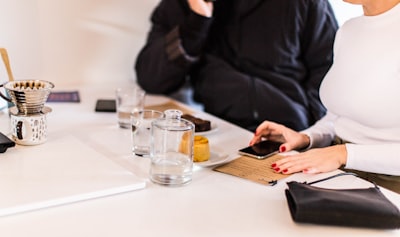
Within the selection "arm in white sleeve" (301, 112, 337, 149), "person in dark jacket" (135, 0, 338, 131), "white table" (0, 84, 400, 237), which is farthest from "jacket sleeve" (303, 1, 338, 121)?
"white table" (0, 84, 400, 237)

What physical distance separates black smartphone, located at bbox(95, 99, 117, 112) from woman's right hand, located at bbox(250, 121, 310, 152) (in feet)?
1.56

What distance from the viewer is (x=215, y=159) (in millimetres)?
1094

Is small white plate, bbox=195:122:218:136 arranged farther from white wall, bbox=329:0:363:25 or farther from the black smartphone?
white wall, bbox=329:0:363:25

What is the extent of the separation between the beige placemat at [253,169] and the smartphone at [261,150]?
1 cm

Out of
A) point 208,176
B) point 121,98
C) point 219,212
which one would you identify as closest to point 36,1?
point 121,98

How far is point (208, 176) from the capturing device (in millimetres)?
1021

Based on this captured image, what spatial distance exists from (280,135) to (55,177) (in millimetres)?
578

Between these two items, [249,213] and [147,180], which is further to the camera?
[147,180]

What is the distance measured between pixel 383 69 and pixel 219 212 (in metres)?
0.56

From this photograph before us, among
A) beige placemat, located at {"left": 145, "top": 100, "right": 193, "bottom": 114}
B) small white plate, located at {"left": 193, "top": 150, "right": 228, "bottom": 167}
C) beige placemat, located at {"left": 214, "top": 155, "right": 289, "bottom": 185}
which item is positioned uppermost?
small white plate, located at {"left": 193, "top": 150, "right": 228, "bottom": 167}

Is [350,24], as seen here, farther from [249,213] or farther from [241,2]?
[249,213]

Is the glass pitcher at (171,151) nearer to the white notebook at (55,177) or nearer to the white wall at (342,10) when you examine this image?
the white notebook at (55,177)

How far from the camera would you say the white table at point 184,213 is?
0.78 meters

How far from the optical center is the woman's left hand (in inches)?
41.5
